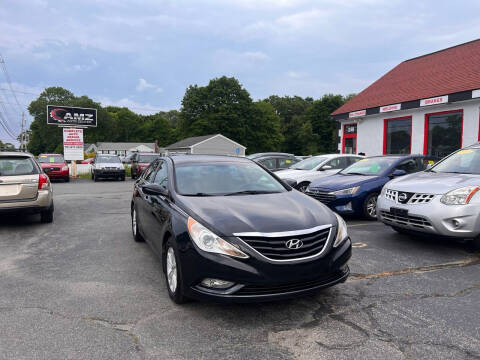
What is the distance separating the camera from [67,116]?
27328 millimetres

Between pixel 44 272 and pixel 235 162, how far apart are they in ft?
9.25

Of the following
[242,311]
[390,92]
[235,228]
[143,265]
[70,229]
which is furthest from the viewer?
[390,92]

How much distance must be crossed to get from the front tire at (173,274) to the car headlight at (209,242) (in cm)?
34

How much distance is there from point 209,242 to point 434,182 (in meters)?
4.07

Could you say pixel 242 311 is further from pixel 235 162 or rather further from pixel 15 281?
pixel 15 281

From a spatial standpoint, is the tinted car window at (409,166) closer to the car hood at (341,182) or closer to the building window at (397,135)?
the car hood at (341,182)

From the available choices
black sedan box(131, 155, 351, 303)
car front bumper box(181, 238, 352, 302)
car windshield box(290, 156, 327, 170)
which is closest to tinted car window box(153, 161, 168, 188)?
black sedan box(131, 155, 351, 303)

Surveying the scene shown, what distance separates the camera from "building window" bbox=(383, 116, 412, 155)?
18.8 metres

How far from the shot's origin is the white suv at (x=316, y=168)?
10.9 metres

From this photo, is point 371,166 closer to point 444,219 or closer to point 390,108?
point 444,219

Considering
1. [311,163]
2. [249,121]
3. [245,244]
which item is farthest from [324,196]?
[249,121]

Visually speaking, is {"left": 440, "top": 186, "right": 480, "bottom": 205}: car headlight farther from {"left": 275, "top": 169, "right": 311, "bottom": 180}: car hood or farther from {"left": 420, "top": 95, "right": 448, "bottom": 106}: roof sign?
{"left": 420, "top": 95, "right": 448, "bottom": 106}: roof sign

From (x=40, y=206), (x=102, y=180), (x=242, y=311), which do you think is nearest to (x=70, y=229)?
(x=40, y=206)

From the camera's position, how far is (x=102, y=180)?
73.7 ft
